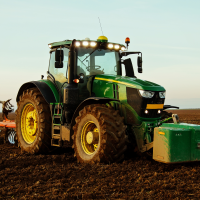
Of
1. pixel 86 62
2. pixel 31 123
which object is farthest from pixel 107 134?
pixel 31 123

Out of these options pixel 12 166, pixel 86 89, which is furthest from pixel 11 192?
pixel 86 89

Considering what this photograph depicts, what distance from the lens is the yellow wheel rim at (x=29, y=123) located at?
817cm

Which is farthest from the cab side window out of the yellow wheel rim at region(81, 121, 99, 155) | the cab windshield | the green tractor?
the yellow wheel rim at region(81, 121, 99, 155)

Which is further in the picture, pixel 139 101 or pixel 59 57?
pixel 59 57

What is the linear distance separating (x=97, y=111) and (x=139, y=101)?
935 millimetres

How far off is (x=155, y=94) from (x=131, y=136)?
101 cm

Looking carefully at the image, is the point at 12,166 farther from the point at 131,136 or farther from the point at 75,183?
the point at 131,136

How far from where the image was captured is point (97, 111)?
5.87 metres

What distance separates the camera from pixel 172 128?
18.3 feet

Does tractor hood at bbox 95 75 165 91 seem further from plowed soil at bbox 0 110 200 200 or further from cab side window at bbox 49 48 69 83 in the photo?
plowed soil at bbox 0 110 200 200

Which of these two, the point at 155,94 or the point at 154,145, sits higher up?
the point at 155,94

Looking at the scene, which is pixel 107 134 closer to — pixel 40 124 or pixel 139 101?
pixel 139 101

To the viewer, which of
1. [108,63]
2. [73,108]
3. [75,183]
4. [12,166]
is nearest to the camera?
[75,183]

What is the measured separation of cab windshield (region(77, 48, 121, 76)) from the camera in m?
7.03
